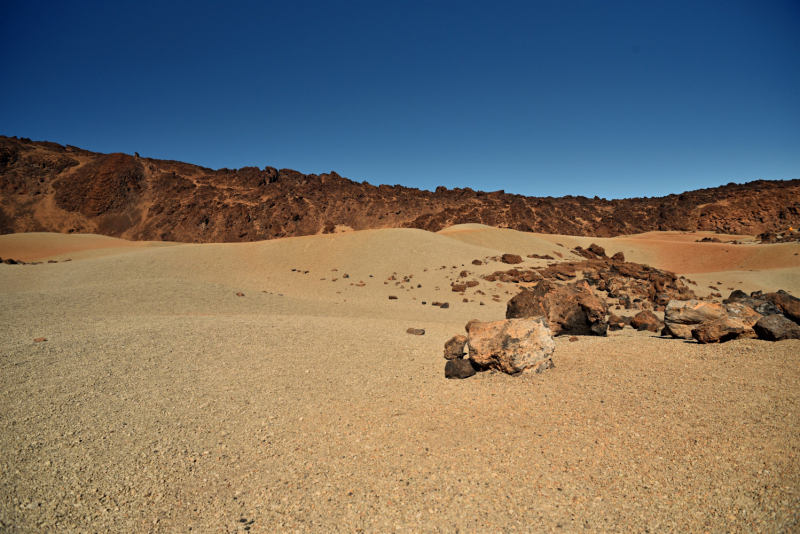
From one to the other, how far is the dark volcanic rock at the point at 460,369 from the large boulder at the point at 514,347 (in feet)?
0.31

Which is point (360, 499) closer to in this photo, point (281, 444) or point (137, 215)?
point (281, 444)

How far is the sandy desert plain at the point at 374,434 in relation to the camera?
2.36 metres

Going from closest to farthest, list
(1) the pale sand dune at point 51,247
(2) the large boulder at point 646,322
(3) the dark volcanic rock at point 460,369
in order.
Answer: (3) the dark volcanic rock at point 460,369 → (2) the large boulder at point 646,322 → (1) the pale sand dune at point 51,247

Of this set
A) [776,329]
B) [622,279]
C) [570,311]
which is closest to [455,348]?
[570,311]

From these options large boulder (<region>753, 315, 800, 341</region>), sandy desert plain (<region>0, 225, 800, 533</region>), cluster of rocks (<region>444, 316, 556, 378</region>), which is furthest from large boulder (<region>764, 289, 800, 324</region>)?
cluster of rocks (<region>444, 316, 556, 378</region>)

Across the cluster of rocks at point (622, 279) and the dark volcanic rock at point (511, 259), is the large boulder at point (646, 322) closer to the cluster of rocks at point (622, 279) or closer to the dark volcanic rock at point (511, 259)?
the cluster of rocks at point (622, 279)

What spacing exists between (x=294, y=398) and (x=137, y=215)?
53.6 meters

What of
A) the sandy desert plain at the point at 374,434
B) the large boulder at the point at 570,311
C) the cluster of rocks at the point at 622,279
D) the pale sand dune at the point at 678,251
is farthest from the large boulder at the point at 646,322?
the pale sand dune at the point at 678,251

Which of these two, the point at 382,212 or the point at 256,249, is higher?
the point at 382,212

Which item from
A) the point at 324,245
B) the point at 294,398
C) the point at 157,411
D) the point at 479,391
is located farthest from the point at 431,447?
the point at 324,245

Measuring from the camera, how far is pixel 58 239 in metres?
27.5

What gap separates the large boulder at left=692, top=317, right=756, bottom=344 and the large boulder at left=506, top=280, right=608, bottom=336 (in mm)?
1791

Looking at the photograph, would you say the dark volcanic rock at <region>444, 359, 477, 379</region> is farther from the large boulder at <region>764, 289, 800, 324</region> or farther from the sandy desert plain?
the large boulder at <region>764, 289, 800, 324</region>

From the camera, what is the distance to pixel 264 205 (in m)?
47.9
